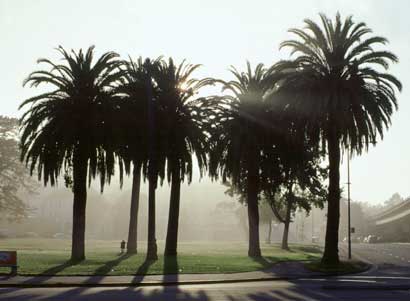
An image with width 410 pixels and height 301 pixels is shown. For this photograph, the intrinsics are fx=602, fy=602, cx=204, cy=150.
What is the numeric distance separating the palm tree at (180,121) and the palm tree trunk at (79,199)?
582 centimetres

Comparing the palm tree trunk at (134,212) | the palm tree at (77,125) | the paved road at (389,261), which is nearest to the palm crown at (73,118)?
the palm tree at (77,125)

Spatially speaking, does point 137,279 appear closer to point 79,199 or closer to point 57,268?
point 57,268

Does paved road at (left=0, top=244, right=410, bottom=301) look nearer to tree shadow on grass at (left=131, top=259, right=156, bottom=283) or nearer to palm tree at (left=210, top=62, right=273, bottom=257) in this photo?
tree shadow on grass at (left=131, top=259, right=156, bottom=283)

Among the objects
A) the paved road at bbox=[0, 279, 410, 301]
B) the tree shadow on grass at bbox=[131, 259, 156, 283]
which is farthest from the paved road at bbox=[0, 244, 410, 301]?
the tree shadow on grass at bbox=[131, 259, 156, 283]

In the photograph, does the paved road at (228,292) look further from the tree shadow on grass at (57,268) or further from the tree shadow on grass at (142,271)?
Result: the tree shadow on grass at (57,268)

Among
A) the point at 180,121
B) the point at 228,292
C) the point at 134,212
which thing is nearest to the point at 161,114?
the point at 180,121

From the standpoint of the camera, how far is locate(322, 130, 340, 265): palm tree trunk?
1464 inches

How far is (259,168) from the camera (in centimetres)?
4703

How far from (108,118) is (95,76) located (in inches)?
123

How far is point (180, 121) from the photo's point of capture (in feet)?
134

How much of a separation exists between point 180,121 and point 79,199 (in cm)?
863

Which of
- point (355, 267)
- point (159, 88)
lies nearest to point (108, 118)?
point (159, 88)

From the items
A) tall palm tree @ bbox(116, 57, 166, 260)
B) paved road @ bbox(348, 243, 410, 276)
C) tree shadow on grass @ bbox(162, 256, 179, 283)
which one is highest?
tall palm tree @ bbox(116, 57, 166, 260)

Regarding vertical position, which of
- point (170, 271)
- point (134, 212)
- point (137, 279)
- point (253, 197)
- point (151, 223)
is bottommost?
point (137, 279)
